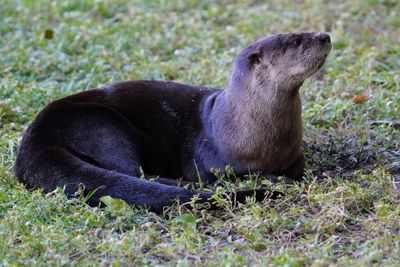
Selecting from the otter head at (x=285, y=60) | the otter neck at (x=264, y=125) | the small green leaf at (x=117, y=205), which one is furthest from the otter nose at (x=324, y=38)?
the small green leaf at (x=117, y=205)

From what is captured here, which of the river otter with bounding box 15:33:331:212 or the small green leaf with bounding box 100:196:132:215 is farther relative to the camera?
the river otter with bounding box 15:33:331:212

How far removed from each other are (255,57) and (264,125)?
325 mm

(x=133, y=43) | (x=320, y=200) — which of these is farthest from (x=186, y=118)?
(x=133, y=43)

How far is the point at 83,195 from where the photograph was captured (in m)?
3.61

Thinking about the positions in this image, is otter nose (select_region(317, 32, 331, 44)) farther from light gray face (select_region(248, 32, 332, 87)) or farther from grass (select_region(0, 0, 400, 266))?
grass (select_region(0, 0, 400, 266))

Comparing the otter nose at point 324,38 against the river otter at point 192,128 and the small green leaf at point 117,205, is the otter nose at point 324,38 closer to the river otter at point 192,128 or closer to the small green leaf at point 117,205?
the river otter at point 192,128

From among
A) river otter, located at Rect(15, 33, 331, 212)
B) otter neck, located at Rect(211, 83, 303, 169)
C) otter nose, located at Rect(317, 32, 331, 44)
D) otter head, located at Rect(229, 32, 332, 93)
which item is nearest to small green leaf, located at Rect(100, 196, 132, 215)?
river otter, located at Rect(15, 33, 331, 212)

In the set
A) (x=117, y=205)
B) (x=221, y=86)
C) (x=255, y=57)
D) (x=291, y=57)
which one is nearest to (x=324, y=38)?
(x=291, y=57)

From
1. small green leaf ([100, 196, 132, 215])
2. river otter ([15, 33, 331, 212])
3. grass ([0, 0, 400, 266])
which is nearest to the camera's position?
grass ([0, 0, 400, 266])

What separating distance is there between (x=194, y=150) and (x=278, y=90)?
0.54m

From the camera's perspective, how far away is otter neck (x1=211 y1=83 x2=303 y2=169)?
4031 mm

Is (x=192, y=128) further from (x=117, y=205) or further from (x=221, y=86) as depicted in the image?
(x=221, y=86)

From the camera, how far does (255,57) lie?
409 cm

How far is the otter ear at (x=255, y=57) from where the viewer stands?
4.08 m
